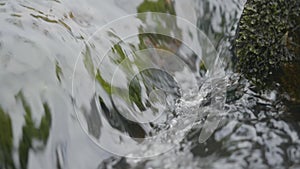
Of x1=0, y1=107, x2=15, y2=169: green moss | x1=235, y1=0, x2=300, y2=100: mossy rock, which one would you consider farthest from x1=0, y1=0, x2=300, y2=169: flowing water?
x1=235, y1=0, x2=300, y2=100: mossy rock

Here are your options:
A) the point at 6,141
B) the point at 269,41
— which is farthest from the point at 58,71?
the point at 269,41

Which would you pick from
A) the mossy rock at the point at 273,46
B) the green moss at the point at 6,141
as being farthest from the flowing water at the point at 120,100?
the mossy rock at the point at 273,46

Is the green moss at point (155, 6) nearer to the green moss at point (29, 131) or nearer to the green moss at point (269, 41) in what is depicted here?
the green moss at point (269, 41)

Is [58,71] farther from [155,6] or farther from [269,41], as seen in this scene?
[269,41]

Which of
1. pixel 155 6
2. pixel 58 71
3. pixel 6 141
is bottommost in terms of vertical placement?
pixel 6 141

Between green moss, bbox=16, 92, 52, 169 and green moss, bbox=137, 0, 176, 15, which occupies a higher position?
green moss, bbox=137, 0, 176, 15

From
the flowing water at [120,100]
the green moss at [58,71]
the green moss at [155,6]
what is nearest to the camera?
the flowing water at [120,100]

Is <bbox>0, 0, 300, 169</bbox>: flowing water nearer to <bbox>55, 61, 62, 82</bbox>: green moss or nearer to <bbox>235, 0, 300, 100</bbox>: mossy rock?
<bbox>55, 61, 62, 82</bbox>: green moss
